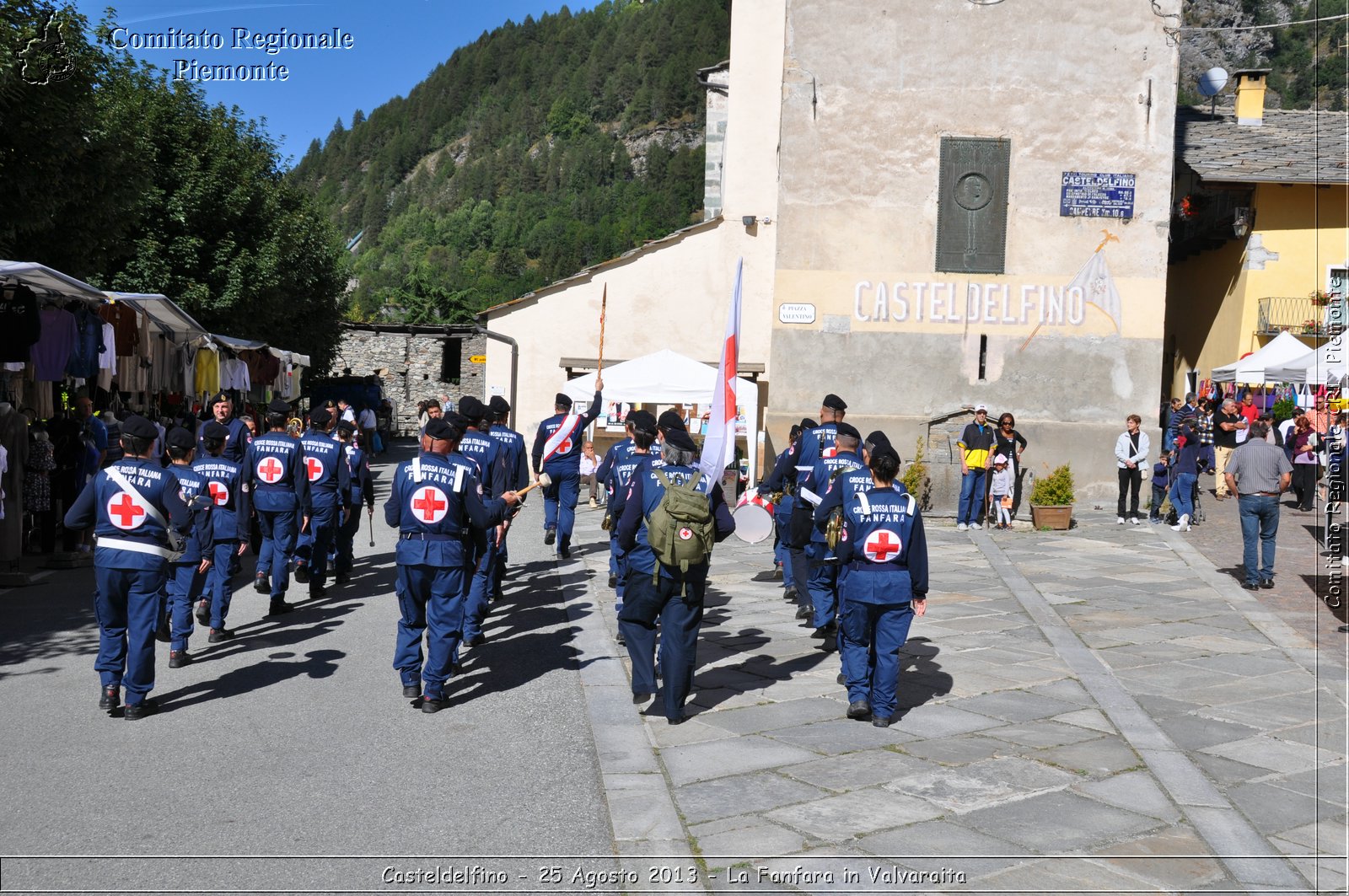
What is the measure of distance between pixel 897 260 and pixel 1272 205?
1075 centimetres

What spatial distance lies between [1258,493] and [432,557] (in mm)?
8742

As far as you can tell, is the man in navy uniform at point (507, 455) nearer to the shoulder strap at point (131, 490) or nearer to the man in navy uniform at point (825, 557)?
the man in navy uniform at point (825, 557)

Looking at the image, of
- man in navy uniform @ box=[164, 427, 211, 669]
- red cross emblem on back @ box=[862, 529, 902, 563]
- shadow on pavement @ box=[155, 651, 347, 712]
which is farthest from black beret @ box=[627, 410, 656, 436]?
man in navy uniform @ box=[164, 427, 211, 669]

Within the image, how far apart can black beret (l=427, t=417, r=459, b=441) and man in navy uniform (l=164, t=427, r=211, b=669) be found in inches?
65.7

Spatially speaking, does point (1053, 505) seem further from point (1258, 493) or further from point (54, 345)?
point (54, 345)

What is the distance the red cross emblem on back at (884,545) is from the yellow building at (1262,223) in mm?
19439

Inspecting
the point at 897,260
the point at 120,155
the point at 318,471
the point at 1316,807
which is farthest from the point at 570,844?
the point at 897,260

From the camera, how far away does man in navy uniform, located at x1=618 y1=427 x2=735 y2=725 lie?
720cm

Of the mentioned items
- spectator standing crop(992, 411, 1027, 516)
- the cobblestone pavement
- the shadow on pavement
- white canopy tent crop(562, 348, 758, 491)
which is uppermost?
white canopy tent crop(562, 348, 758, 491)

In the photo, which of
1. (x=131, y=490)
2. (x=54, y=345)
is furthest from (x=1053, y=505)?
(x=131, y=490)

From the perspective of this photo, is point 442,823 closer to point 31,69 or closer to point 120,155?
point 31,69

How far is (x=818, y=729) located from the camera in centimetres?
713

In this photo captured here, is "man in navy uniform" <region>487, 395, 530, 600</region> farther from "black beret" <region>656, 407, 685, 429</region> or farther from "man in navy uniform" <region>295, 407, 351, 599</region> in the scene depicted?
"black beret" <region>656, 407, 685, 429</region>

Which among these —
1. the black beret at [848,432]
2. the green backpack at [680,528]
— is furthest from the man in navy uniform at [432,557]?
the black beret at [848,432]
